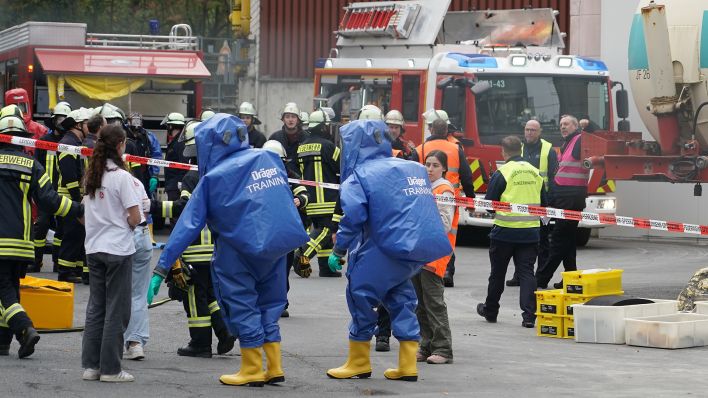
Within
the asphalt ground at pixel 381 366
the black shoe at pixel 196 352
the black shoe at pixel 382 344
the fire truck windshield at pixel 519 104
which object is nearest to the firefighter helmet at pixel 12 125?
the asphalt ground at pixel 381 366

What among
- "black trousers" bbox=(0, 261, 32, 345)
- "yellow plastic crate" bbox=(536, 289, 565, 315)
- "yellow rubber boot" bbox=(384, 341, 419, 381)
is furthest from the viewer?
"yellow plastic crate" bbox=(536, 289, 565, 315)

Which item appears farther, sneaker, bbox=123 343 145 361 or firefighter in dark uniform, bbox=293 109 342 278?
firefighter in dark uniform, bbox=293 109 342 278

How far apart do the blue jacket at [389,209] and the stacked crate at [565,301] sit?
2600mm

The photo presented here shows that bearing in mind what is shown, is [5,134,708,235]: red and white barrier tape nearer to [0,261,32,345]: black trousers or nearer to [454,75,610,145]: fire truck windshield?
[0,261,32,345]: black trousers

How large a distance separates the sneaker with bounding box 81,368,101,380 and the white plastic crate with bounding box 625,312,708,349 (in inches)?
173

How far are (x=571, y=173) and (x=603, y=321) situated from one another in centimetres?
359

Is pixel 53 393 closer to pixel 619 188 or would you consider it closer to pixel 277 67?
pixel 619 188

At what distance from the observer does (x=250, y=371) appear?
9062 mm

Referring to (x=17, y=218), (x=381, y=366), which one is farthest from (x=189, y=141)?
(x=381, y=366)

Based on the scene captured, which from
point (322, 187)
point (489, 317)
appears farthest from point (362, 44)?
point (489, 317)

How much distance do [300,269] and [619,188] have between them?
10787 millimetres

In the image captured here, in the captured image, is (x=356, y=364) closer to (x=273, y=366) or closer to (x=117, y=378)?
(x=273, y=366)

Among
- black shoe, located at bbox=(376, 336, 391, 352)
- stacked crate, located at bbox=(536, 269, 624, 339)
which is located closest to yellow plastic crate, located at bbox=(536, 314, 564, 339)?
stacked crate, located at bbox=(536, 269, 624, 339)

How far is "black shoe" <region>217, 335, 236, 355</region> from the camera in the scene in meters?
10.4
